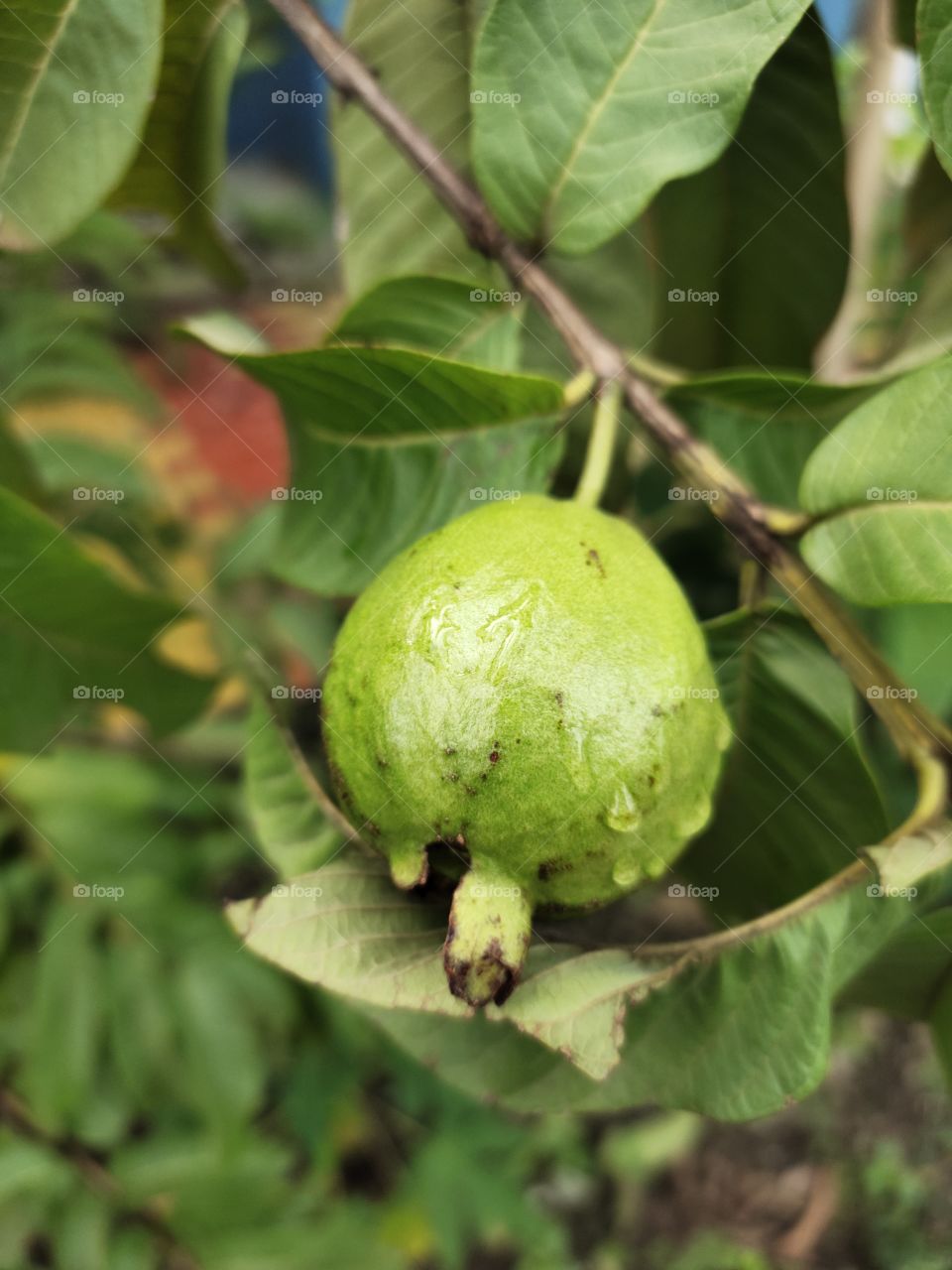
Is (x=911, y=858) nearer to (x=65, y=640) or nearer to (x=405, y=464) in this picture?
(x=405, y=464)

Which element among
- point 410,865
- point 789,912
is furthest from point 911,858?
point 410,865

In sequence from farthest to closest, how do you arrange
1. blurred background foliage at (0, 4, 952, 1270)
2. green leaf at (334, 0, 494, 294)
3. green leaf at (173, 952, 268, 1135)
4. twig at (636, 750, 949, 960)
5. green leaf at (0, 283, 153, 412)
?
green leaf at (0, 283, 153, 412), green leaf at (173, 952, 268, 1135), blurred background foliage at (0, 4, 952, 1270), green leaf at (334, 0, 494, 294), twig at (636, 750, 949, 960)

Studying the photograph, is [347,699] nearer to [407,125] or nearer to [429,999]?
[429,999]

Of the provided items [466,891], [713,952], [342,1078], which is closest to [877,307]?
[713,952]

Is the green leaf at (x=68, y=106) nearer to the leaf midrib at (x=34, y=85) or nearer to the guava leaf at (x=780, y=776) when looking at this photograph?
the leaf midrib at (x=34, y=85)

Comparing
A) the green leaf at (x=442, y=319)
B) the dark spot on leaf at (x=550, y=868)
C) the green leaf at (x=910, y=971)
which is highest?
the green leaf at (x=442, y=319)

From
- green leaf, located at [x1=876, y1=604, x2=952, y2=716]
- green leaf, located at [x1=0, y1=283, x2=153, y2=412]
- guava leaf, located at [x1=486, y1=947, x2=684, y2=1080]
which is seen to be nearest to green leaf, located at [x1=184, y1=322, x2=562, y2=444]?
guava leaf, located at [x1=486, y1=947, x2=684, y2=1080]

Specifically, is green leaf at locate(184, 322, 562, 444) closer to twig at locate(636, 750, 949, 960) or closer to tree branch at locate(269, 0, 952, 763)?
tree branch at locate(269, 0, 952, 763)

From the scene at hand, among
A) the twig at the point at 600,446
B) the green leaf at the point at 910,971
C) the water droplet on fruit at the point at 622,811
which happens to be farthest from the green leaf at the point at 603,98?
the green leaf at the point at 910,971
